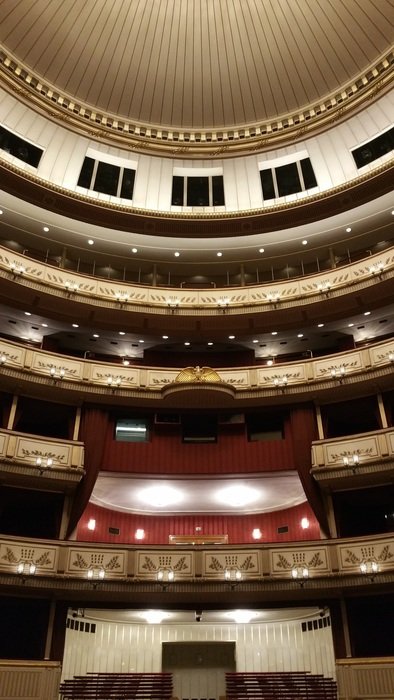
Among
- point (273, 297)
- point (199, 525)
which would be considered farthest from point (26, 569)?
point (273, 297)

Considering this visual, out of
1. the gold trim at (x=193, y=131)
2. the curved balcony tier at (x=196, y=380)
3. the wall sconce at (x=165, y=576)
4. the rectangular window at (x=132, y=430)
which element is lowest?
the wall sconce at (x=165, y=576)

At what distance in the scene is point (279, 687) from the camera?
44.1ft

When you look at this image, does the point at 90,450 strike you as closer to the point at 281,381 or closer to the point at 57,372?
the point at 57,372

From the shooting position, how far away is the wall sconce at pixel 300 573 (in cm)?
1461

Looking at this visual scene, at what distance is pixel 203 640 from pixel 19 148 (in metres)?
17.9

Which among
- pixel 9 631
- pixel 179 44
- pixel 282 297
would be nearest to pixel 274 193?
pixel 282 297

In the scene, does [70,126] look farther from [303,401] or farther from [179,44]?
[303,401]

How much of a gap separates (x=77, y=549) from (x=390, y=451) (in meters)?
8.90

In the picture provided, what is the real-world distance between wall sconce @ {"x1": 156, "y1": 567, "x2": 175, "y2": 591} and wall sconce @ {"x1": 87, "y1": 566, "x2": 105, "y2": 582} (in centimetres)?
143

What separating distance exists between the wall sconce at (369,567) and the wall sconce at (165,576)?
15.8ft

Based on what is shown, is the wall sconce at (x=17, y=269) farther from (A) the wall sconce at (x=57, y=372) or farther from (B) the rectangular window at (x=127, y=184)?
(B) the rectangular window at (x=127, y=184)

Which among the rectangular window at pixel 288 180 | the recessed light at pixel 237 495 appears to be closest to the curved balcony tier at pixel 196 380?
the recessed light at pixel 237 495

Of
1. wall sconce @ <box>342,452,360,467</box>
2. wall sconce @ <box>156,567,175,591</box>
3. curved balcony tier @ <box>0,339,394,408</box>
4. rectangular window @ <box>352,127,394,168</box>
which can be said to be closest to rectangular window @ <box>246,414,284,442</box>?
curved balcony tier @ <box>0,339,394,408</box>

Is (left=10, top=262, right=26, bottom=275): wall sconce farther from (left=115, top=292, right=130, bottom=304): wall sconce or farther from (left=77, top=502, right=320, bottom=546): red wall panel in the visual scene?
(left=77, top=502, right=320, bottom=546): red wall panel
